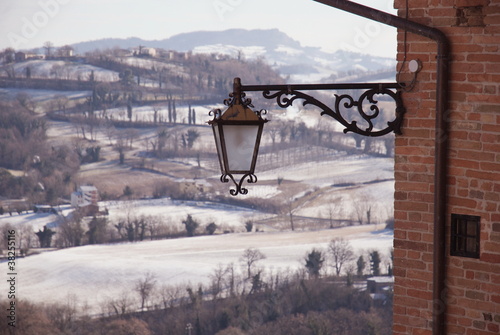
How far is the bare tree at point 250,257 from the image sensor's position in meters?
24.6

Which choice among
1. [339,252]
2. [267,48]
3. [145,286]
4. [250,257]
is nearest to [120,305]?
[145,286]

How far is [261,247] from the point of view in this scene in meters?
25.6

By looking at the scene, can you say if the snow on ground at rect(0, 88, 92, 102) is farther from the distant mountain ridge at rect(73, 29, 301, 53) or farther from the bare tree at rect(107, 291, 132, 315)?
the bare tree at rect(107, 291, 132, 315)

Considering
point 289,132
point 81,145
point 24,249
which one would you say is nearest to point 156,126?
point 81,145

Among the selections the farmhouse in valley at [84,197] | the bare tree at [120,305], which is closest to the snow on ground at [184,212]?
the farmhouse in valley at [84,197]

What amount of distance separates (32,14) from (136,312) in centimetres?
1262

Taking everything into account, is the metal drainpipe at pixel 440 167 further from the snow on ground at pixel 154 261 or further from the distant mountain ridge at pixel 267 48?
the distant mountain ridge at pixel 267 48

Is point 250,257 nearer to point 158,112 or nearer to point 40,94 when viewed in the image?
point 158,112

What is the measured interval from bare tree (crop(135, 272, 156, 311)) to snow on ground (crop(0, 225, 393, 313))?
0.47ft

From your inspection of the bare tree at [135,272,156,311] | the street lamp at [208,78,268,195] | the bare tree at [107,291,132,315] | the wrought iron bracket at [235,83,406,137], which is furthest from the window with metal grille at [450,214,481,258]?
the bare tree at [135,272,156,311]

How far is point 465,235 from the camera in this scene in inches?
92.0

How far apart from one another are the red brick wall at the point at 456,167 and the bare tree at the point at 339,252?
22852 millimetres

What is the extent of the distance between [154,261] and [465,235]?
22961 mm

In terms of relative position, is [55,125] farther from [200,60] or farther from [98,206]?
[200,60]
